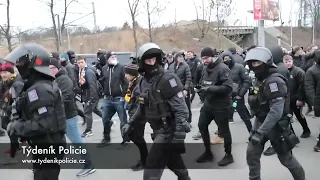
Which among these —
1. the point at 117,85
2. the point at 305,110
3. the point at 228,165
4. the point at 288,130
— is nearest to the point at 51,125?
the point at 288,130

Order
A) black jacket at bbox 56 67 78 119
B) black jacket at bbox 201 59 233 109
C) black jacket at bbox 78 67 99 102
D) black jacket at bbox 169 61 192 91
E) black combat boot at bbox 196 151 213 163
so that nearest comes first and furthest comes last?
black jacket at bbox 56 67 78 119 → black jacket at bbox 201 59 233 109 → black combat boot at bbox 196 151 213 163 → black jacket at bbox 78 67 99 102 → black jacket at bbox 169 61 192 91

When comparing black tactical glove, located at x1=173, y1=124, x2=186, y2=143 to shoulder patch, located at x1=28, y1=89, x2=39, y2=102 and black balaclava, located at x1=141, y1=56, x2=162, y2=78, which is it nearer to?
black balaclava, located at x1=141, y1=56, x2=162, y2=78

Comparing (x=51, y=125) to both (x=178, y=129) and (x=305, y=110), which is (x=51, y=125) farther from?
(x=305, y=110)

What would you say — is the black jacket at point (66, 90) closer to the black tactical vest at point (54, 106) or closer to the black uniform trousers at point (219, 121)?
the black tactical vest at point (54, 106)

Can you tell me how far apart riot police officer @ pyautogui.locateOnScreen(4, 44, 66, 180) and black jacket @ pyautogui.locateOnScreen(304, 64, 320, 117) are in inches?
157

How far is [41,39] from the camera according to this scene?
1416 inches

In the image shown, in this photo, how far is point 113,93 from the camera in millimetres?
6336

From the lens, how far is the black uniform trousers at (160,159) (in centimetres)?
345

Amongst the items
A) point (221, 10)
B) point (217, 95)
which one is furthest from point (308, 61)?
point (221, 10)

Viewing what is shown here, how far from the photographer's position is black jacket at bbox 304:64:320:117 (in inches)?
216

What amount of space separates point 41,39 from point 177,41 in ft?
53.5

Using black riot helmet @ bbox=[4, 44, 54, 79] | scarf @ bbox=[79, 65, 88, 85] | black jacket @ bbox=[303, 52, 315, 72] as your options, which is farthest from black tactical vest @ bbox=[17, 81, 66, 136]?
black jacket @ bbox=[303, 52, 315, 72]

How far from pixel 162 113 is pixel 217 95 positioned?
5.57 ft

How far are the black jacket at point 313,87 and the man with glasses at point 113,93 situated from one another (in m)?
3.08
